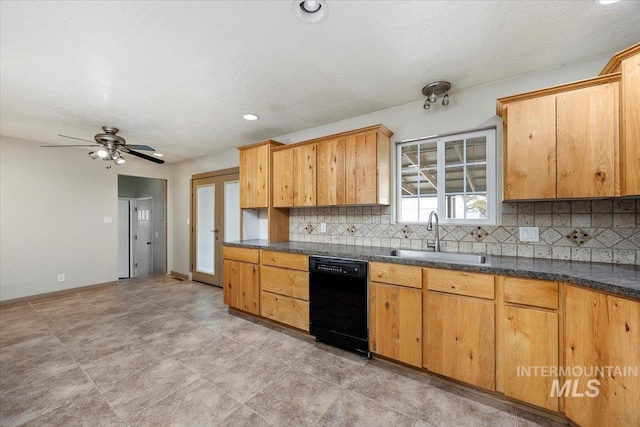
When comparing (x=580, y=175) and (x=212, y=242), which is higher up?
(x=580, y=175)

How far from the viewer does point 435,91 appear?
2.40m

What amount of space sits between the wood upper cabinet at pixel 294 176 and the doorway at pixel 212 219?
4.55 ft

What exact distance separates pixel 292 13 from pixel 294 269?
7.09 ft

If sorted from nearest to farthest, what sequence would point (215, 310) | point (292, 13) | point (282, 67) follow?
1. point (292, 13)
2. point (282, 67)
3. point (215, 310)

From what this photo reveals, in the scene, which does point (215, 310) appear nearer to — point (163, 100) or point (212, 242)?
point (212, 242)

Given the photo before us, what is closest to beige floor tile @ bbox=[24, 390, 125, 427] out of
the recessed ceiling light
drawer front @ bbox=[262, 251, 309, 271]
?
drawer front @ bbox=[262, 251, 309, 271]

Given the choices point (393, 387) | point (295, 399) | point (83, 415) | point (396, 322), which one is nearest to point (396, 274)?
point (396, 322)

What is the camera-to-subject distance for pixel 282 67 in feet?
6.86

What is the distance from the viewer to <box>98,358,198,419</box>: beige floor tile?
5.76 feet

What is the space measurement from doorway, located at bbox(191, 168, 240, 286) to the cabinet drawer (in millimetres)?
3398

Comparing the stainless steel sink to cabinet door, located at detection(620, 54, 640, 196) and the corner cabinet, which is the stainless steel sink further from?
cabinet door, located at detection(620, 54, 640, 196)

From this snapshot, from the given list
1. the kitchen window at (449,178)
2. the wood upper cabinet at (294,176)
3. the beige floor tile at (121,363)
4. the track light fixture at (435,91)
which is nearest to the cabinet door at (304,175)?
the wood upper cabinet at (294,176)

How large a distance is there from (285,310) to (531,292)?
2171 millimetres

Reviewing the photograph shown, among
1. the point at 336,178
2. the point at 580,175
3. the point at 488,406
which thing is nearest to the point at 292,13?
the point at 336,178
